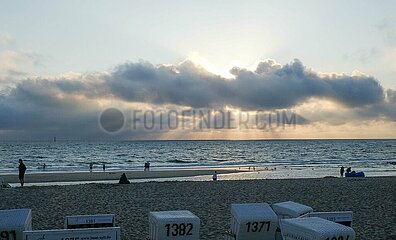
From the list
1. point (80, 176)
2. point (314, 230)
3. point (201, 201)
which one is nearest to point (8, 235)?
point (314, 230)

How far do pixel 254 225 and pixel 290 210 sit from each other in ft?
3.48

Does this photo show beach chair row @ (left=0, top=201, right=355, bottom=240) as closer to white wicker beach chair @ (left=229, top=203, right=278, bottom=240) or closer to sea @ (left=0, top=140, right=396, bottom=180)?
white wicker beach chair @ (left=229, top=203, right=278, bottom=240)

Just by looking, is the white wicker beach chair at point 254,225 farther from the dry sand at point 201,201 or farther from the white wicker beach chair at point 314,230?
the dry sand at point 201,201

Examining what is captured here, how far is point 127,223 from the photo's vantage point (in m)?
15.6

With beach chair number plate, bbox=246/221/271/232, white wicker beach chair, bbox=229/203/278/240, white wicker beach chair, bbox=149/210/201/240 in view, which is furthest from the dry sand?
white wicker beach chair, bbox=149/210/201/240

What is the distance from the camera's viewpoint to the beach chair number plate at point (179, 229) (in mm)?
8133

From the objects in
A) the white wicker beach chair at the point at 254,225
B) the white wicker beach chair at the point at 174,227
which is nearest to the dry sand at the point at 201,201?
the white wicker beach chair at the point at 254,225

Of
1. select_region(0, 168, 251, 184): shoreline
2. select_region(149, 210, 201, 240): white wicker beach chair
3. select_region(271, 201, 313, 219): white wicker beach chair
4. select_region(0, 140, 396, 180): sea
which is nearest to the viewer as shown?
select_region(149, 210, 201, 240): white wicker beach chair

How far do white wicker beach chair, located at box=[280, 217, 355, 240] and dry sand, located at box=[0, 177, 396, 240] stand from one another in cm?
661

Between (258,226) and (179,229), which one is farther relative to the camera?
(258,226)

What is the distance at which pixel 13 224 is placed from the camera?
791cm

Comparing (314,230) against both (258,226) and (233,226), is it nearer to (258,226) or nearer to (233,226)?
(258,226)

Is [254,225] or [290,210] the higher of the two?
[290,210]

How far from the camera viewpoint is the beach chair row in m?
6.91
